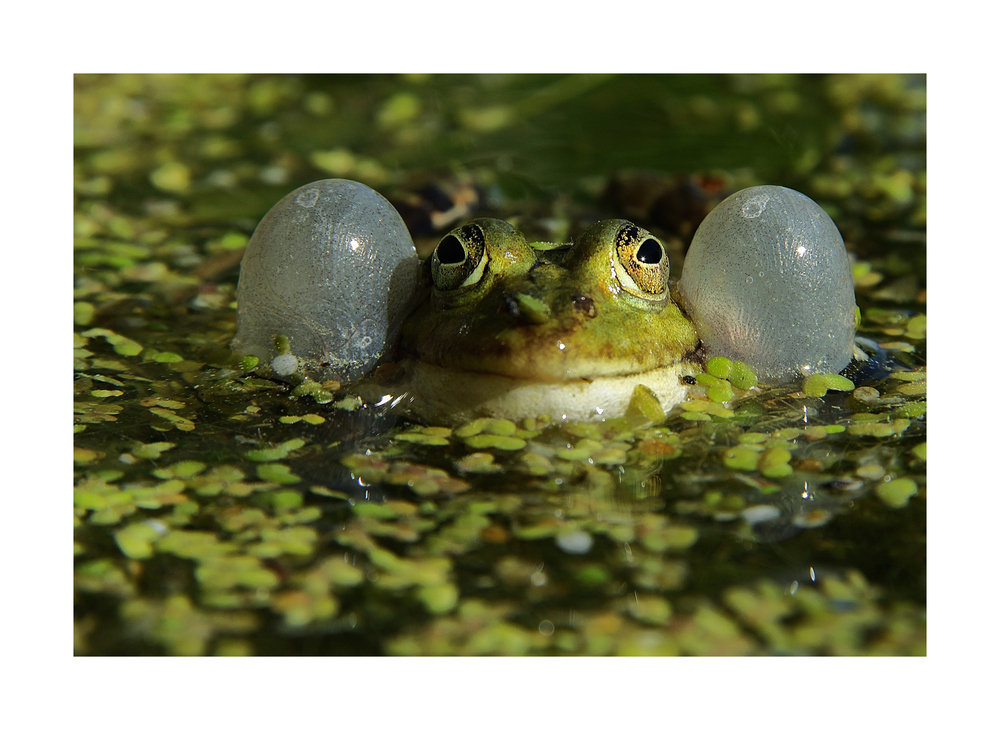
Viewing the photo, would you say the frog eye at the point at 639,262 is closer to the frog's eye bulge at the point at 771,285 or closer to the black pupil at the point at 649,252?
the black pupil at the point at 649,252

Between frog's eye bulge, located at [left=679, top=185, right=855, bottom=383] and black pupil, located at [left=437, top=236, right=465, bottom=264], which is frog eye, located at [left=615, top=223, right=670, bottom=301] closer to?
frog's eye bulge, located at [left=679, top=185, right=855, bottom=383]

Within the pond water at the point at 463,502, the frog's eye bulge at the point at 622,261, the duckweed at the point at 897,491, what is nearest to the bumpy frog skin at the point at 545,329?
the frog's eye bulge at the point at 622,261

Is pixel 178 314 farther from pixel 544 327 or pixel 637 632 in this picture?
pixel 637 632

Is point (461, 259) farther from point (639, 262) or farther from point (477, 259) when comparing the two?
point (639, 262)

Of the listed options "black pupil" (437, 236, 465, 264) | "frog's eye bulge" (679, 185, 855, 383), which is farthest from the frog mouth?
"black pupil" (437, 236, 465, 264)

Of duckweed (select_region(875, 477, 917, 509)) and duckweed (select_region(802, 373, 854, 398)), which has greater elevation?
duckweed (select_region(802, 373, 854, 398))

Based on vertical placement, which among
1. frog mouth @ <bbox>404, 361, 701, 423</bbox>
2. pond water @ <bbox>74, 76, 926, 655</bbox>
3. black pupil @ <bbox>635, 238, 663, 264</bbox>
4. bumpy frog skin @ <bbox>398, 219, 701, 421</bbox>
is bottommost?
pond water @ <bbox>74, 76, 926, 655</bbox>

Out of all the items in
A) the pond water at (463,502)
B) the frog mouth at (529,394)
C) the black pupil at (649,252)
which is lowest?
the pond water at (463,502)

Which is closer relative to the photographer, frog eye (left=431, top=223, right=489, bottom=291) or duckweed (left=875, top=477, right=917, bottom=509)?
duckweed (left=875, top=477, right=917, bottom=509)
